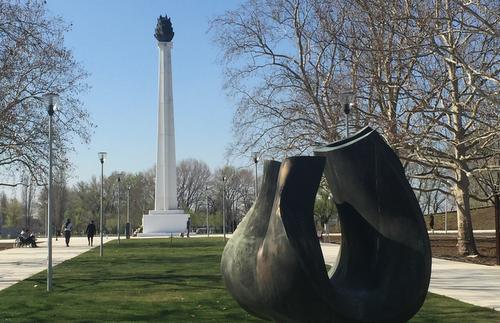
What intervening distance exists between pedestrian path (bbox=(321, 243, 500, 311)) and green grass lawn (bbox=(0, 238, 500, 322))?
628mm

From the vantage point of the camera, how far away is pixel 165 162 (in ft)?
182

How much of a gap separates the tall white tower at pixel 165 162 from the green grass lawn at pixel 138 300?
35.1 metres

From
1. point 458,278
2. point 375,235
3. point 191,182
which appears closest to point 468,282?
point 458,278

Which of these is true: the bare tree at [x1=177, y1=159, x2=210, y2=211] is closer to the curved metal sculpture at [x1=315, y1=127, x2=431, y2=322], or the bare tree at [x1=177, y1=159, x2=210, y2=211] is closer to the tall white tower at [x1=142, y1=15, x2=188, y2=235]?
the tall white tower at [x1=142, y1=15, x2=188, y2=235]

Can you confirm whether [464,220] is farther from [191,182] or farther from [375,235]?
[191,182]

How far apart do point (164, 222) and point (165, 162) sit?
17.1ft

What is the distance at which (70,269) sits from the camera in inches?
819

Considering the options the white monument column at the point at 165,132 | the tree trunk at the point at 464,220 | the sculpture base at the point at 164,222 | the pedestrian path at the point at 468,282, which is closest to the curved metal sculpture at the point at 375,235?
the pedestrian path at the point at 468,282

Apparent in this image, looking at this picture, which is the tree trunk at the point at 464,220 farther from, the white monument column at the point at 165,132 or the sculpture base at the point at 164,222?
the sculpture base at the point at 164,222

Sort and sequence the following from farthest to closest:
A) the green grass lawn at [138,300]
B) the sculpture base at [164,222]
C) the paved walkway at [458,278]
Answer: the sculpture base at [164,222]
the paved walkway at [458,278]
the green grass lawn at [138,300]

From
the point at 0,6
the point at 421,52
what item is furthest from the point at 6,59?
the point at 421,52

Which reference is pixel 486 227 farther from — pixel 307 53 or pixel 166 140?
pixel 307 53

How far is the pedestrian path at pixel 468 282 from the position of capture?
42.1 ft

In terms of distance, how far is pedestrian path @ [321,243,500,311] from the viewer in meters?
12.8
